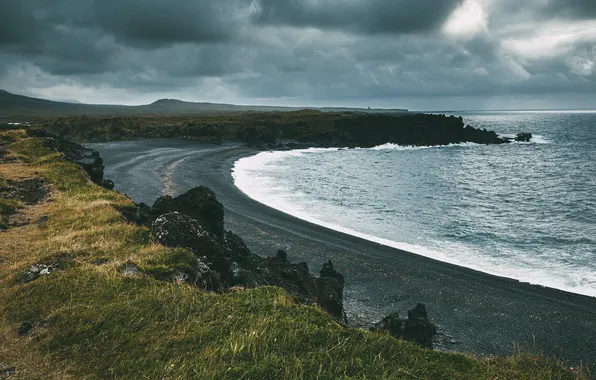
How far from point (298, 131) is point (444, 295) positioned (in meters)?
102

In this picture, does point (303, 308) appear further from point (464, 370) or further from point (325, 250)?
point (325, 250)

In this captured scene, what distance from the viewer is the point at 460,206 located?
41906 mm

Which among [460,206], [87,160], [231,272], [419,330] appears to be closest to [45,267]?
[231,272]

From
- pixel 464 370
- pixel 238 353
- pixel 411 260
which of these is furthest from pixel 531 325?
pixel 238 353

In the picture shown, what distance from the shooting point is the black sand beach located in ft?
48.3

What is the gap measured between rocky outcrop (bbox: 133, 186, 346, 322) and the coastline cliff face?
82.0m

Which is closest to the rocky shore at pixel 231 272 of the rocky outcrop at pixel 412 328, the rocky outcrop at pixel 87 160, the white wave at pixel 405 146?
the rocky outcrop at pixel 412 328

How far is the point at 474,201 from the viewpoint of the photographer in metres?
45.0

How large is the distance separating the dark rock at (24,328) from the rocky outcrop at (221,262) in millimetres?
3626

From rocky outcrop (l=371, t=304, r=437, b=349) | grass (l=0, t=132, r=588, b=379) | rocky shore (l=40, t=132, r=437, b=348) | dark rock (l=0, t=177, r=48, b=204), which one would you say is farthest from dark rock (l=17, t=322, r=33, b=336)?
dark rock (l=0, t=177, r=48, b=204)

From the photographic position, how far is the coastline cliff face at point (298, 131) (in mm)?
103375

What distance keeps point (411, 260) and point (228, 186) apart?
25666 millimetres

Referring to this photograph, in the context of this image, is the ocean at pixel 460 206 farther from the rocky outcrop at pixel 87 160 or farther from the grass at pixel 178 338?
the grass at pixel 178 338

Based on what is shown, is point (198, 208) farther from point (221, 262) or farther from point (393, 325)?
point (393, 325)
